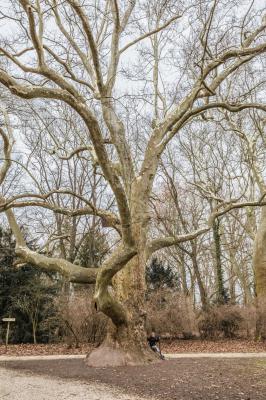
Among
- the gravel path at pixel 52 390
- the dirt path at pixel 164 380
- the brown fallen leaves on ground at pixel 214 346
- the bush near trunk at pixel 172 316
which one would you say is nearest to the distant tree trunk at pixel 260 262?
the brown fallen leaves on ground at pixel 214 346

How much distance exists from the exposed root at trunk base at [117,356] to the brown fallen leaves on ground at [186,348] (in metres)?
4.37

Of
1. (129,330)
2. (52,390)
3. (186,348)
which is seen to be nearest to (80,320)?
(186,348)

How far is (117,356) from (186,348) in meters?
6.59

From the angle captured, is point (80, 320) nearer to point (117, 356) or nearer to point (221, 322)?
point (117, 356)

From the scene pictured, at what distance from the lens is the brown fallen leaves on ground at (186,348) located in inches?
594

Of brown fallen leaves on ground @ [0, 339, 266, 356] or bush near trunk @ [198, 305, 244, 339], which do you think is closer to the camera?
brown fallen leaves on ground @ [0, 339, 266, 356]

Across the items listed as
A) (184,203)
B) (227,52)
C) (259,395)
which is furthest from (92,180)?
(259,395)

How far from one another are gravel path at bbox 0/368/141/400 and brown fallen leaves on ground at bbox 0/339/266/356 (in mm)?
6913

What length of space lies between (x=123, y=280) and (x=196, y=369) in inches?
129

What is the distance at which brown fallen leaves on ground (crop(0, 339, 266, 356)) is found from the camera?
1508 cm

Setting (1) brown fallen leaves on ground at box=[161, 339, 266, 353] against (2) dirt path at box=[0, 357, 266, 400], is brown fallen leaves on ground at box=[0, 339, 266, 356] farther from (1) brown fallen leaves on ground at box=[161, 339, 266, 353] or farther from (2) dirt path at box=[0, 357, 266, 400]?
(2) dirt path at box=[0, 357, 266, 400]

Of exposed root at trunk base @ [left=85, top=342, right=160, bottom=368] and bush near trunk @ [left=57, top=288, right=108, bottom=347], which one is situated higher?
bush near trunk @ [left=57, top=288, right=108, bottom=347]

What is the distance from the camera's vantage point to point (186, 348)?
16234 mm

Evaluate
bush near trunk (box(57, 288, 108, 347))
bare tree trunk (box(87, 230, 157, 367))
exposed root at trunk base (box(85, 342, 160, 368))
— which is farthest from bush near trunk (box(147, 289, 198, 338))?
exposed root at trunk base (box(85, 342, 160, 368))
